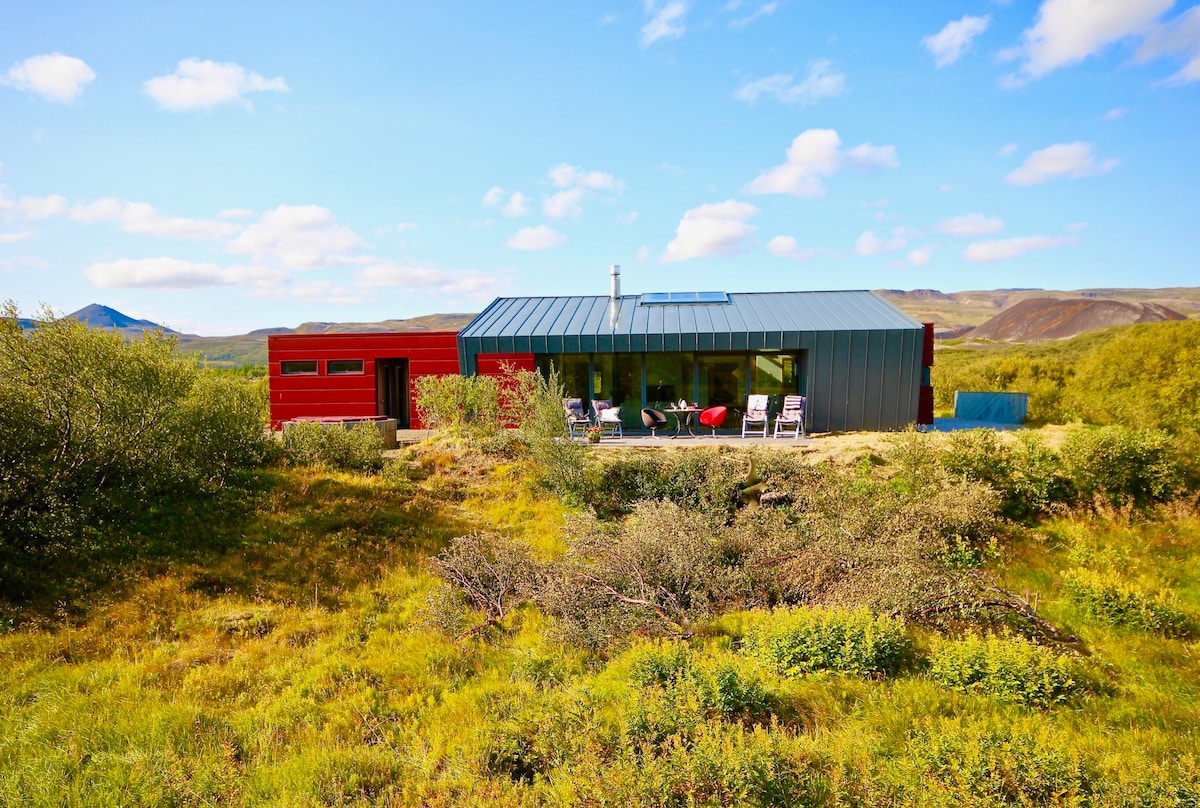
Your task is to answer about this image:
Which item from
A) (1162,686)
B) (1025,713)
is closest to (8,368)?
(1025,713)

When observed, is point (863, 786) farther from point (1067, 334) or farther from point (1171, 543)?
point (1067, 334)

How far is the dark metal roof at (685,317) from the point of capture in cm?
1239

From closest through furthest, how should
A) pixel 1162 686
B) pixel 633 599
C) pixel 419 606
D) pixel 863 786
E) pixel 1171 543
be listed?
pixel 863 786
pixel 1162 686
pixel 633 599
pixel 419 606
pixel 1171 543

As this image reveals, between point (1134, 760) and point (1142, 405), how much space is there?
11.4 metres

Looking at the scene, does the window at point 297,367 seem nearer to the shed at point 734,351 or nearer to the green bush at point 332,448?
the shed at point 734,351

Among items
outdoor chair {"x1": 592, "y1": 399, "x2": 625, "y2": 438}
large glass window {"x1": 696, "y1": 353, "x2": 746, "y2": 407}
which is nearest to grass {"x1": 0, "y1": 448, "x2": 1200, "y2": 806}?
outdoor chair {"x1": 592, "y1": 399, "x2": 625, "y2": 438}

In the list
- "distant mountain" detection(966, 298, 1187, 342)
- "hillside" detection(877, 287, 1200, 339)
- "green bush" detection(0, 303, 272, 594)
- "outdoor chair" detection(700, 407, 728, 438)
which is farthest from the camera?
"hillside" detection(877, 287, 1200, 339)

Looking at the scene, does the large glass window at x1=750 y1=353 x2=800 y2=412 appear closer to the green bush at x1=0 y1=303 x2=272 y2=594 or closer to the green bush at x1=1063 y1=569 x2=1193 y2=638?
the green bush at x1=1063 y1=569 x2=1193 y2=638

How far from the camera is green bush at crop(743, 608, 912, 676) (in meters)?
4.03

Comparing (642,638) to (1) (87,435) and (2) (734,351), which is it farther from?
(2) (734,351)

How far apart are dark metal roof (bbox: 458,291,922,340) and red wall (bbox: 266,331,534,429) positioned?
6.10ft

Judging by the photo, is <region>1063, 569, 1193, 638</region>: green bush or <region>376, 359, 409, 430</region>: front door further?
<region>376, 359, 409, 430</region>: front door

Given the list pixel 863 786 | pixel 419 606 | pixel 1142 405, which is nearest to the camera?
pixel 863 786

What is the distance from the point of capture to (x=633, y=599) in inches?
200
